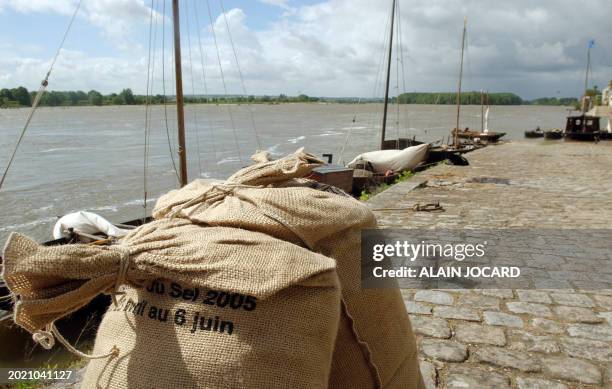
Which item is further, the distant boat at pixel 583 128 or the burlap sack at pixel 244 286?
the distant boat at pixel 583 128

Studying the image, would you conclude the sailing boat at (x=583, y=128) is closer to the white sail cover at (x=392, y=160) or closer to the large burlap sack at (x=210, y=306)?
the white sail cover at (x=392, y=160)

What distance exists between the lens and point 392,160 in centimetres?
1596

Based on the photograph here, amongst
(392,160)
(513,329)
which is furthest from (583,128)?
(513,329)

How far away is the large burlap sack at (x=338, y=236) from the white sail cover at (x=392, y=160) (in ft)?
45.1

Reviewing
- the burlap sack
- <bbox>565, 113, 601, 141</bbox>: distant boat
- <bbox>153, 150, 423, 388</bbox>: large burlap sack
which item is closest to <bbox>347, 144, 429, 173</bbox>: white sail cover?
<bbox>153, 150, 423, 388</bbox>: large burlap sack

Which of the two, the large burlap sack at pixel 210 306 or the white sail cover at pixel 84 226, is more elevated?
the large burlap sack at pixel 210 306

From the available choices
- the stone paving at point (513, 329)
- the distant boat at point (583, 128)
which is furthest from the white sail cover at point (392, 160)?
the distant boat at point (583, 128)

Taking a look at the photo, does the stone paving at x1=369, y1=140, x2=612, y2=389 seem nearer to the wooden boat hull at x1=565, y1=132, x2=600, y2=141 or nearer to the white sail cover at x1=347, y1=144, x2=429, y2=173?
the white sail cover at x1=347, y1=144, x2=429, y2=173

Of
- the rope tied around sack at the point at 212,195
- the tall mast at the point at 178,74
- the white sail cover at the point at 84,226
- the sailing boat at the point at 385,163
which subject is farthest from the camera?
the sailing boat at the point at 385,163

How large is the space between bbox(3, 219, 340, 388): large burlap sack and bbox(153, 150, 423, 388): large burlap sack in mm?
128

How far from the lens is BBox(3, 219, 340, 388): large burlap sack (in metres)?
1.29

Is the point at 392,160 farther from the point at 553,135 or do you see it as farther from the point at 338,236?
the point at 553,135

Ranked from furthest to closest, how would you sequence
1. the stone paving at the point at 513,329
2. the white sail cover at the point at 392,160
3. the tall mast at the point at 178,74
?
the white sail cover at the point at 392,160
the tall mast at the point at 178,74
the stone paving at the point at 513,329

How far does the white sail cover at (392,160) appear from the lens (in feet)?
51.8
